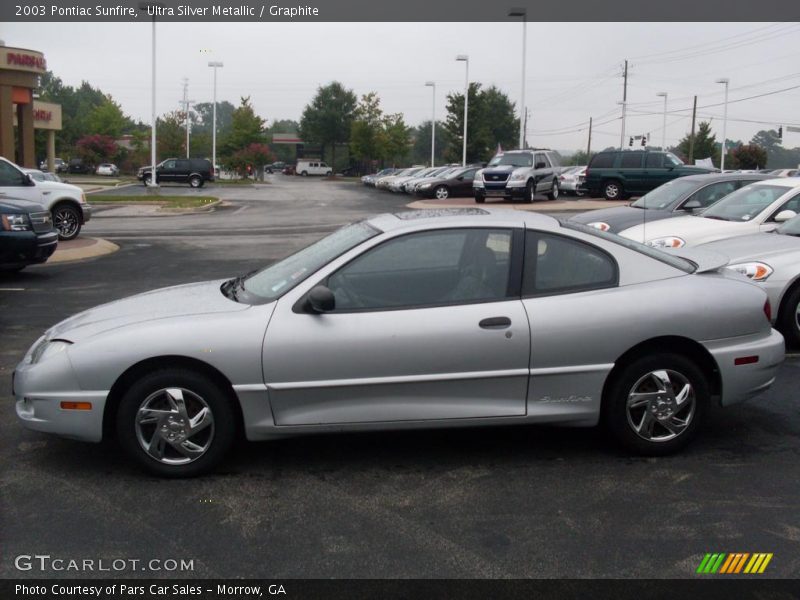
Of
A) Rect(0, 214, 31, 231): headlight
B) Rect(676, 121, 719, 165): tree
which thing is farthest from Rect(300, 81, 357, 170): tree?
Rect(0, 214, 31, 231): headlight

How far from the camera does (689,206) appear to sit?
13.2m

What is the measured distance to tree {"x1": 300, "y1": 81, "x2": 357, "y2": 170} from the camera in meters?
100

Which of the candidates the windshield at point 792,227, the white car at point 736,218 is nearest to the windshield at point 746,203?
the white car at point 736,218

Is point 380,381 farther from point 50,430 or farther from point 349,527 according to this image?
point 50,430

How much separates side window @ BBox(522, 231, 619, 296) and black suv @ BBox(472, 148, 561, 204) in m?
25.5

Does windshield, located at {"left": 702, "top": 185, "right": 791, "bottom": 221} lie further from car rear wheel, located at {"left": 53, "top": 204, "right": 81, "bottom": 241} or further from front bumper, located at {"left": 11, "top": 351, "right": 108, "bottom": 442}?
car rear wheel, located at {"left": 53, "top": 204, "right": 81, "bottom": 241}

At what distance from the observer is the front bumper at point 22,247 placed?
12.3 meters

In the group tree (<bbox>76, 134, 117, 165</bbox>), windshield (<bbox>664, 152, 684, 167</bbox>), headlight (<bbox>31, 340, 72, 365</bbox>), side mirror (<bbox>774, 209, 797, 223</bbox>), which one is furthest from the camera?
tree (<bbox>76, 134, 117, 165</bbox>)

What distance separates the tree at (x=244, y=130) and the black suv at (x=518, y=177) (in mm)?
48383

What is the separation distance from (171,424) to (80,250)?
41.3 ft
